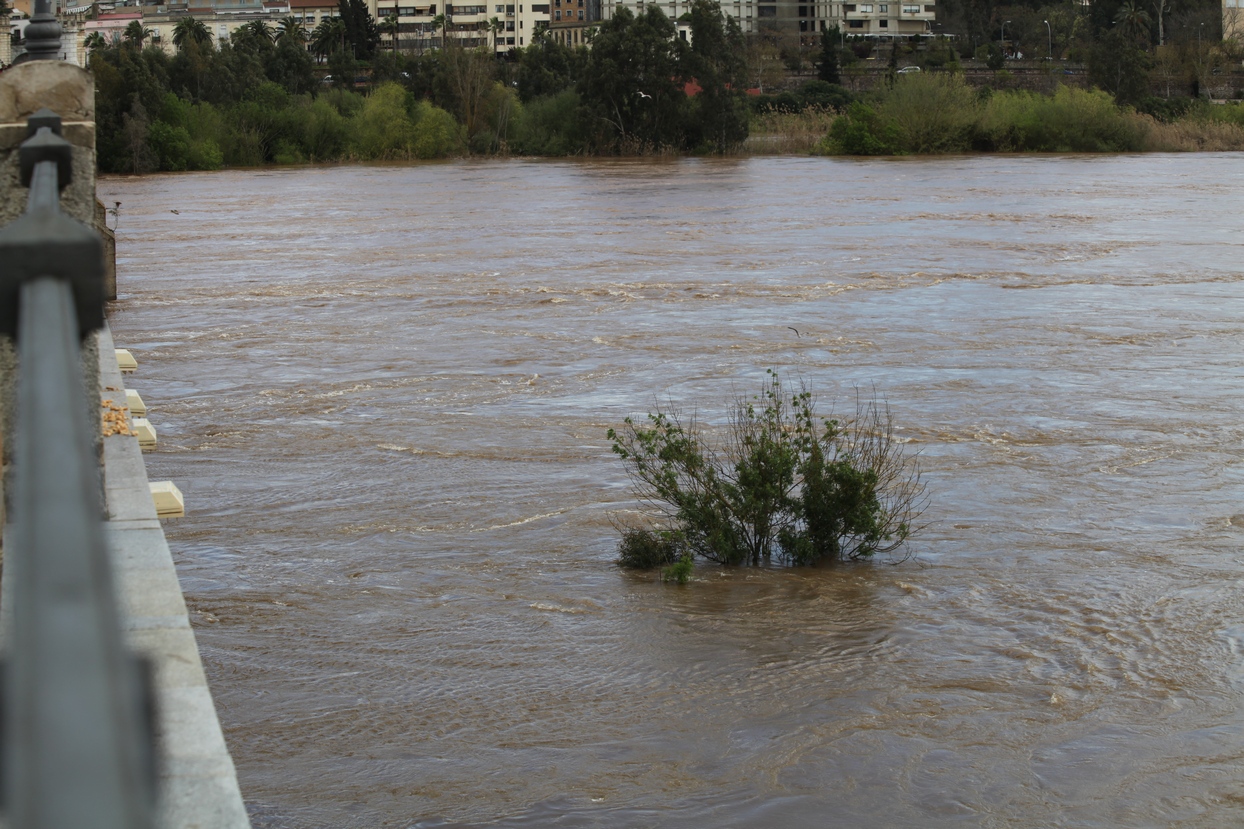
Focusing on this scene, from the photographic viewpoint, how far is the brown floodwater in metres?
5.94

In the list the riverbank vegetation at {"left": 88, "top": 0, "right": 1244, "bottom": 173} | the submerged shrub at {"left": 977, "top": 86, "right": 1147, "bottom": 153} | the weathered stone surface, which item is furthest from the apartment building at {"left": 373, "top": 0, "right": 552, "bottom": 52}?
the weathered stone surface

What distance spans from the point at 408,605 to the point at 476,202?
29.6 meters

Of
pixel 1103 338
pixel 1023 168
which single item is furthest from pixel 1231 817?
pixel 1023 168

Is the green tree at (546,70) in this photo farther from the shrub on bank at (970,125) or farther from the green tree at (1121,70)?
the green tree at (1121,70)

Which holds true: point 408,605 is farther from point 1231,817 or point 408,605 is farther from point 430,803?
point 1231,817

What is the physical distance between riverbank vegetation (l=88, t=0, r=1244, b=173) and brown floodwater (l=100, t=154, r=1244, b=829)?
35.1 meters

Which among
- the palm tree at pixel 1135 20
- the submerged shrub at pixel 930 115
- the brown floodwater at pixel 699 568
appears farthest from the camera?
the palm tree at pixel 1135 20

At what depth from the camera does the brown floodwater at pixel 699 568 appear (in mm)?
5938

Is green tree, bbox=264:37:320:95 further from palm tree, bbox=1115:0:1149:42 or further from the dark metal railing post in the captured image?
the dark metal railing post

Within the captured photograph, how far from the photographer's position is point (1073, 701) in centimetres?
664

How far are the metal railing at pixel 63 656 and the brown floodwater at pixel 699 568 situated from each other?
447cm

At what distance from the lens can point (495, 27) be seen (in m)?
134

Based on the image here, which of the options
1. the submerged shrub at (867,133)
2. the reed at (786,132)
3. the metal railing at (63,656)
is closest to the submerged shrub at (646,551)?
the metal railing at (63,656)

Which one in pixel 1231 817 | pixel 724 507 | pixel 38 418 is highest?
pixel 38 418
